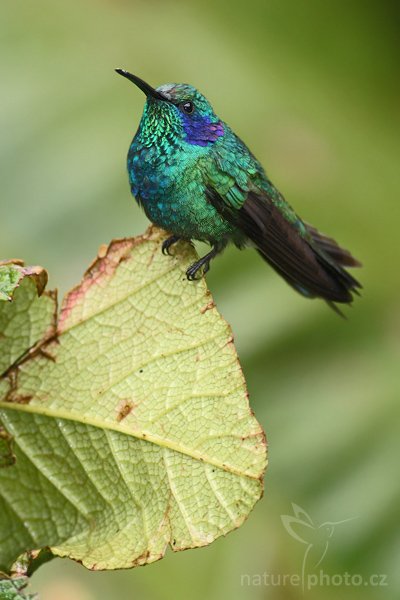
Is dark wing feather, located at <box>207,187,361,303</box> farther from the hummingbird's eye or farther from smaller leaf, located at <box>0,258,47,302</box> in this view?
smaller leaf, located at <box>0,258,47,302</box>

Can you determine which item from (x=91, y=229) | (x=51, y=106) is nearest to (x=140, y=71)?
(x=51, y=106)

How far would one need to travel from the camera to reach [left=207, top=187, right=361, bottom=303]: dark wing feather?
79.9 inches

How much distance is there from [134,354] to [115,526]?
0.30m

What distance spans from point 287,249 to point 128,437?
30.9 inches

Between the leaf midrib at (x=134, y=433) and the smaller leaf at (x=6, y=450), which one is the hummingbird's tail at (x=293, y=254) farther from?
the smaller leaf at (x=6, y=450)

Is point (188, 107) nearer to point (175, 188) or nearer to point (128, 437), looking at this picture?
point (175, 188)

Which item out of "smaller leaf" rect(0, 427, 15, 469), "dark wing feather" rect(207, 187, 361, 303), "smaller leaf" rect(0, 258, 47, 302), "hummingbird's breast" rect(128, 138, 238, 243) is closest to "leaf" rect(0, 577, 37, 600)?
"smaller leaf" rect(0, 427, 15, 469)

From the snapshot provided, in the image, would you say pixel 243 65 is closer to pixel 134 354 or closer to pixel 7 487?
pixel 134 354

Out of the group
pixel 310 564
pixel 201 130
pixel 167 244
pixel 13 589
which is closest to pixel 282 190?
pixel 201 130

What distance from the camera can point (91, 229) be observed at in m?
2.92

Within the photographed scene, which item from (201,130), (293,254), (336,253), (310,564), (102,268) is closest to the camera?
(102,268)

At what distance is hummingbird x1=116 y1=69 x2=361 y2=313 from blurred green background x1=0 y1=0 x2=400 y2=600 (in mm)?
730

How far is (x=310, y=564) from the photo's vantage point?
2.55 m

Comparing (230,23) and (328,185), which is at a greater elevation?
(230,23)
